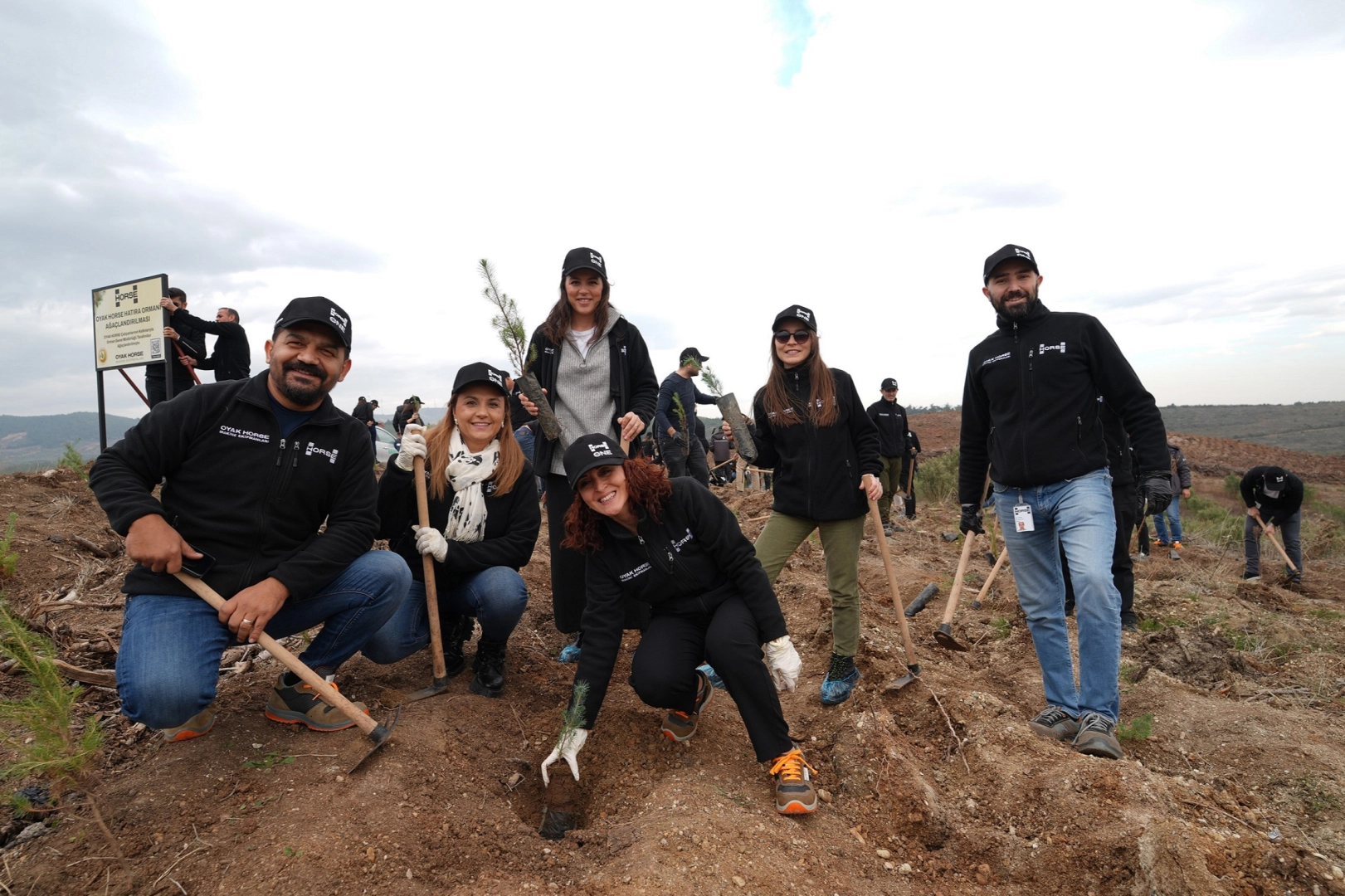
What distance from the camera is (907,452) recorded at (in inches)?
463

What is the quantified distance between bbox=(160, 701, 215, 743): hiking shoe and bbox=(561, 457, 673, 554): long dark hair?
66.0 inches

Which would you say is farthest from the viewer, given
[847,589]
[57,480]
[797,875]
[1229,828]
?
[57,480]

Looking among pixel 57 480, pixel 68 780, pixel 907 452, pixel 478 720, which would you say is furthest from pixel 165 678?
pixel 907 452

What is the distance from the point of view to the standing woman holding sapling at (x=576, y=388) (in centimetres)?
386

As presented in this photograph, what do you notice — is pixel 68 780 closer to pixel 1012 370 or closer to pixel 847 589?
pixel 847 589

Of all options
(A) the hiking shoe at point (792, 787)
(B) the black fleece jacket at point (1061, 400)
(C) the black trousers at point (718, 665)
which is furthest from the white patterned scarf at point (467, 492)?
(B) the black fleece jacket at point (1061, 400)

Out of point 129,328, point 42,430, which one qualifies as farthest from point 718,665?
point 42,430

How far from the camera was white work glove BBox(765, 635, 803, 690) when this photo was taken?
114 inches

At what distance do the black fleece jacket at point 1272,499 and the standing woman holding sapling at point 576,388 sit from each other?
8325 mm

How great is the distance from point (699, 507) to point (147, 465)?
2256 mm

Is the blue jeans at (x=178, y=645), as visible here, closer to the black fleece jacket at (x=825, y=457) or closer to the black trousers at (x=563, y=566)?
the black trousers at (x=563, y=566)

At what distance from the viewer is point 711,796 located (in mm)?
2736

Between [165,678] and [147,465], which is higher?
[147,465]

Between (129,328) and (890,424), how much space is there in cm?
971
